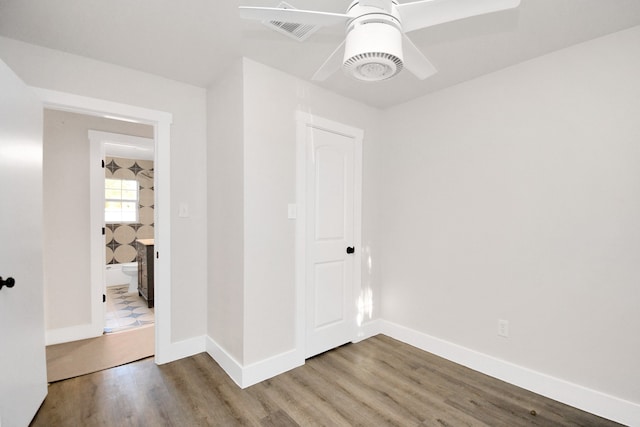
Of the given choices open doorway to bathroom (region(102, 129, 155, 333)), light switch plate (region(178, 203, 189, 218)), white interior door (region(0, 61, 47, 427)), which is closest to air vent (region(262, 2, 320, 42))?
white interior door (region(0, 61, 47, 427))

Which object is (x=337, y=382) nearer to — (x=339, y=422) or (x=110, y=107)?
(x=339, y=422)

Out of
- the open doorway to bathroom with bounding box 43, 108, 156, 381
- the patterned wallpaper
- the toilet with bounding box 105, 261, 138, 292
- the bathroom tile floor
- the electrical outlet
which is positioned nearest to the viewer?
the electrical outlet

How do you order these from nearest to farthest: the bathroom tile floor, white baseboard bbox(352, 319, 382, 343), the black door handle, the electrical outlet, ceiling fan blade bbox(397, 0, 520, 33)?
ceiling fan blade bbox(397, 0, 520, 33) < the black door handle < the electrical outlet < white baseboard bbox(352, 319, 382, 343) < the bathroom tile floor

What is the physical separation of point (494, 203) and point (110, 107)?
3.10 m

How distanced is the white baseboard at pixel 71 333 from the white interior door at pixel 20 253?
3.53ft

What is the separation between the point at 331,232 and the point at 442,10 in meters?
2.01

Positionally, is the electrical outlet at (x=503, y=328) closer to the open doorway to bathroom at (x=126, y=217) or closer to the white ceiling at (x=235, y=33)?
the white ceiling at (x=235, y=33)

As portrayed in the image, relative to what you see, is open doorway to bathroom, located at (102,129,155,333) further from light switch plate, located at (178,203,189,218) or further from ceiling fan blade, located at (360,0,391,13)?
ceiling fan blade, located at (360,0,391,13)

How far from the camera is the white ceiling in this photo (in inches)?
68.2

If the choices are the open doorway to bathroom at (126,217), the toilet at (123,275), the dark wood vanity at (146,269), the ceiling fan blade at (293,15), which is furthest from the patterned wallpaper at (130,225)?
the ceiling fan blade at (293,15)

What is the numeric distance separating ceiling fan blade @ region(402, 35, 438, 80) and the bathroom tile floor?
3.80 meters

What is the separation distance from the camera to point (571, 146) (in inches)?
84.0

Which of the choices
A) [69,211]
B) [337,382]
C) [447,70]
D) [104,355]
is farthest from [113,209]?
[447,70]

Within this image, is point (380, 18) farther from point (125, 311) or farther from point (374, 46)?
point (125, 311)
